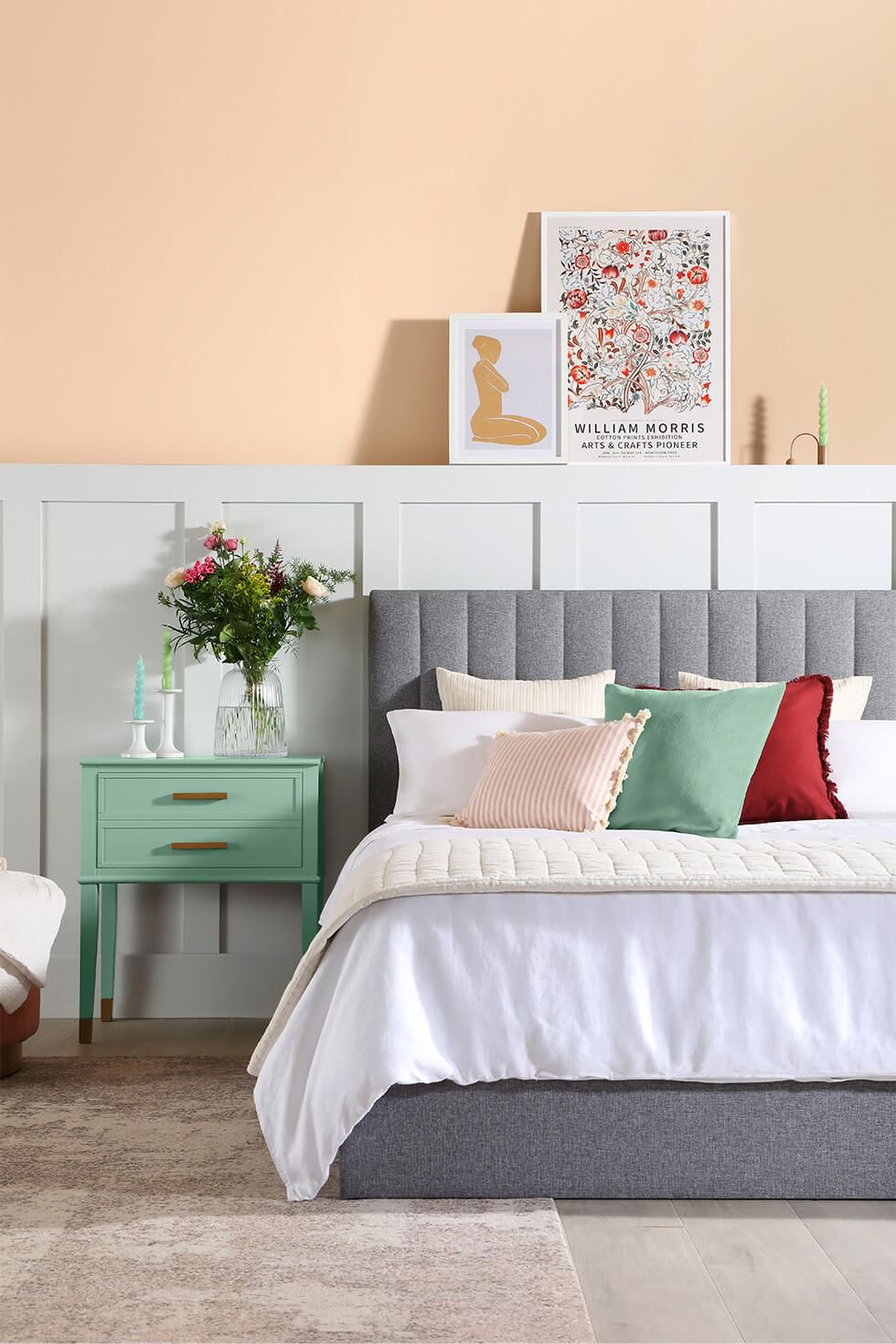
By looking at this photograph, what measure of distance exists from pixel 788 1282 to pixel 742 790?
4.37 ft

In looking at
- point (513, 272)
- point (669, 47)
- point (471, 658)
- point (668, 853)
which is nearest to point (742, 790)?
point (668, 853)

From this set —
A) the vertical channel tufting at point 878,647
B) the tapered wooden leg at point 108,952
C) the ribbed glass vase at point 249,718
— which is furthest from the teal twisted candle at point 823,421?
the tapered wooden leg at point 108,952

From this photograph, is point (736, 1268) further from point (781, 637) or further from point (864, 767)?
point (781, 637)

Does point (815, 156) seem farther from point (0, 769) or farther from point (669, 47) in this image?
point (0, 769)

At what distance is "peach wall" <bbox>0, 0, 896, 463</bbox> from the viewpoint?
400 cm

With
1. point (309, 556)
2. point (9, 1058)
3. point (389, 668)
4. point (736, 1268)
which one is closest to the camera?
point (736, 1268)

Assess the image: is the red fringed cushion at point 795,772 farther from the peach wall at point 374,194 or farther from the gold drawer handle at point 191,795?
the gold drawer handle at point 191,795

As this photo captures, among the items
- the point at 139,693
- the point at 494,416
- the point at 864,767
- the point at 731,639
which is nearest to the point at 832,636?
the point at 731,639

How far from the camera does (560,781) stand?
2.97 meters

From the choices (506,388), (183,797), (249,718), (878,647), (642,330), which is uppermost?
(642,330)

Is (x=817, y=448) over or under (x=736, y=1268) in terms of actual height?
over

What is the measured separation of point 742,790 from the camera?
9.89 ft

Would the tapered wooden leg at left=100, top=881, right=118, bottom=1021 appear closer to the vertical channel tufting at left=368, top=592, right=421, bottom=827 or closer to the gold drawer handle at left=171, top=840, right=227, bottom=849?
the gold drawer handle at left=171, top=840, right=227, bottom=849

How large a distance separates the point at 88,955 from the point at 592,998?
1921 mm
